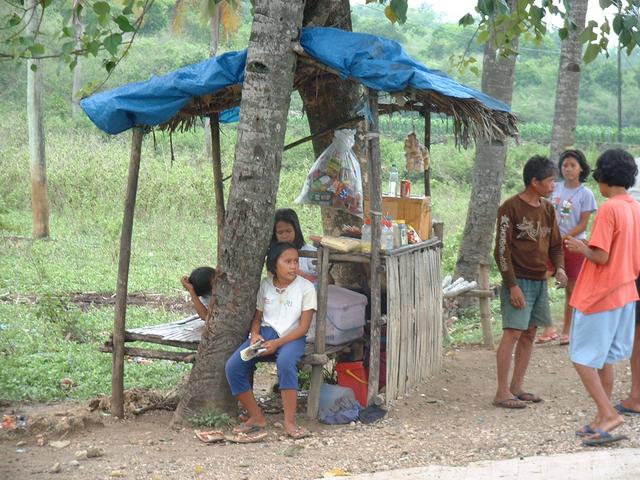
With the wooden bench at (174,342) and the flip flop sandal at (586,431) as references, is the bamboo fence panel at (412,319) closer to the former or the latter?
the wooden bench at (174,342)

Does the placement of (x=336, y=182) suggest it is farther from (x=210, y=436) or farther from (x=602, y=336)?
(x=602, y=336)

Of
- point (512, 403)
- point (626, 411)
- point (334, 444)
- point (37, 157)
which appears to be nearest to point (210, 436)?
point (334, 444)

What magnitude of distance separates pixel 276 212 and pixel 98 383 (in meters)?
2.50

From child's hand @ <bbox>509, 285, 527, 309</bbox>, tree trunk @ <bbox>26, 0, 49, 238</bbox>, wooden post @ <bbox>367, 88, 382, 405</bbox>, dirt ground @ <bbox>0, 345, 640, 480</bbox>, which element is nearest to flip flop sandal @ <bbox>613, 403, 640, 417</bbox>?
dirt ground @ <bbox>0, 345, 640, 480</bbox>

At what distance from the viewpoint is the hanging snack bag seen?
7098 millimetres

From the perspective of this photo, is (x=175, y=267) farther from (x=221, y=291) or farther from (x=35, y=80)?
(x=221, y=291)

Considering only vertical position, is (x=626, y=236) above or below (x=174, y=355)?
above

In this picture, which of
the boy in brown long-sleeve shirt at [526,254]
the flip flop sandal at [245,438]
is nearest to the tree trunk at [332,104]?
the boy in brown long-sleeve shirt at [526,254]

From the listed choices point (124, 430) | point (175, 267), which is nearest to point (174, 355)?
point (124, 430)

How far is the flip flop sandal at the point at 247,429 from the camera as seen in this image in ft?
19.8

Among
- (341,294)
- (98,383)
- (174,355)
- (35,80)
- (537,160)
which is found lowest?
(98,383)

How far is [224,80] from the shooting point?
20.7ft

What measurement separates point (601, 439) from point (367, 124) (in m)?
2.39

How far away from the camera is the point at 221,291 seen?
6.22 meters
